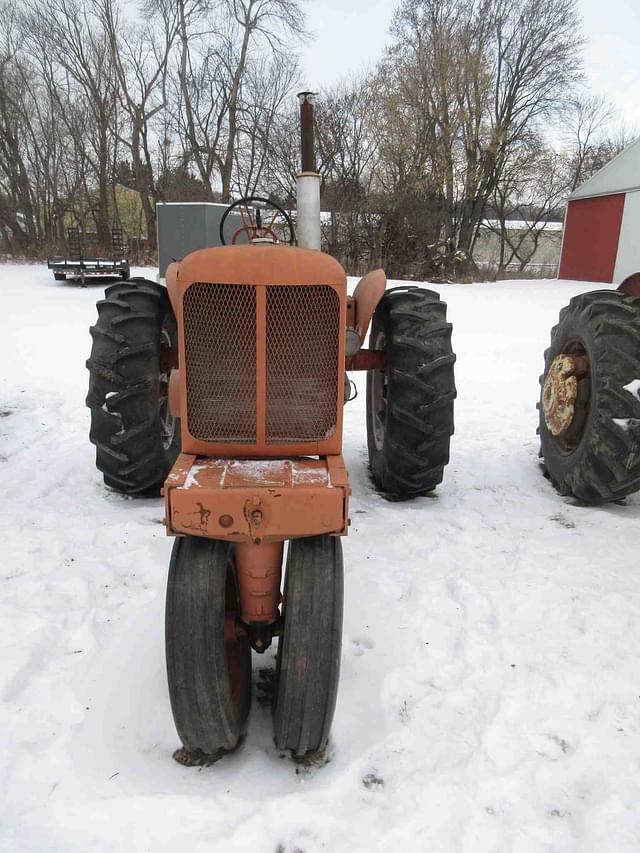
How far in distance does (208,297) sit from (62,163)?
2960cm

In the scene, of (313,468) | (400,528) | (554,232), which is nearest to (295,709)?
(313,468)

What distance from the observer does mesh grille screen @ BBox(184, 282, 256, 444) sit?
2.09m

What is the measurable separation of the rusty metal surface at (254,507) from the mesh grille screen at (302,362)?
30cm

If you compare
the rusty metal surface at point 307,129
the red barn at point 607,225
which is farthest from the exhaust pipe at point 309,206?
the red barn at point 607,225

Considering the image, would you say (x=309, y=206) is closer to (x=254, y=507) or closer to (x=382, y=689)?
(x=254, y=507)

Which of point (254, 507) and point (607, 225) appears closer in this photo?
point (254, 507)

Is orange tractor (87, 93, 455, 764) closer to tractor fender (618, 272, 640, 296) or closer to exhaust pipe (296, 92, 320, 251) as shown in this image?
exhaust pipe (296, 92, 320, 251)

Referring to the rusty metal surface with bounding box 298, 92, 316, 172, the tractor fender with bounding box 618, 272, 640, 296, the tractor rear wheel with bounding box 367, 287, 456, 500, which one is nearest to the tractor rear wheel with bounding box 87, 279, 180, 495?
the rusty metal surface with bounding box 298, 92, 316, 172

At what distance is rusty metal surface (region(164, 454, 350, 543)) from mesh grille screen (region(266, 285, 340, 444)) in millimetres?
303

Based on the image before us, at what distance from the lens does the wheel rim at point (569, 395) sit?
3.92 m

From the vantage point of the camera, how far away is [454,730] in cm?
216

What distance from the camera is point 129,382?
351cm

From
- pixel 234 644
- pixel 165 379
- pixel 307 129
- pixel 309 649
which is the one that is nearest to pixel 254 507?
pixel 309 649

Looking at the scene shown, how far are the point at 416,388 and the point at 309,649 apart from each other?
1828mm
